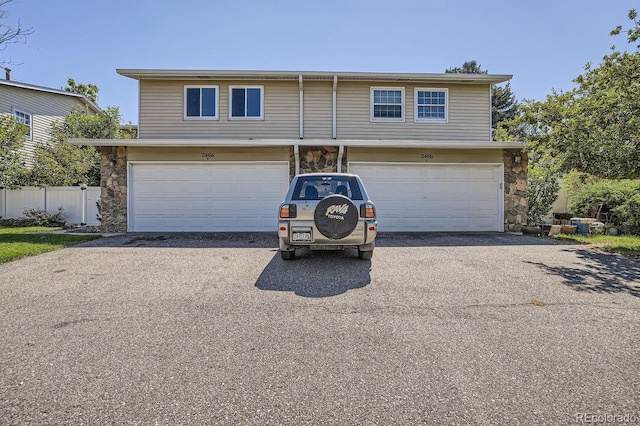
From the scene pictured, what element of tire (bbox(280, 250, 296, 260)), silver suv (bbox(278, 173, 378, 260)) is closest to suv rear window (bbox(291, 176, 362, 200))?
silver suv (bbox(278, 173, 378, 260))

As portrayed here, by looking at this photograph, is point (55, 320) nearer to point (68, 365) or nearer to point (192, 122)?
point (68, 365)

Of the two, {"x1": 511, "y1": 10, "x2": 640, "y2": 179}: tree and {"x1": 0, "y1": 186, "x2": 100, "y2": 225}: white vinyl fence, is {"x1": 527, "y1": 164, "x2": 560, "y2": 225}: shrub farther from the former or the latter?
{"x1": 0, "y1": 186, "x2": 100, "y2": 225}: white vinyl fence

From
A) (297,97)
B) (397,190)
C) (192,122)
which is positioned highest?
(297,97)

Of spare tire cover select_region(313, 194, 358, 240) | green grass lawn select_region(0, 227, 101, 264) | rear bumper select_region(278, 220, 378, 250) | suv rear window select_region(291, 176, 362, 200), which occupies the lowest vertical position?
green grass lawn select_region(0, 227, 101, 264)

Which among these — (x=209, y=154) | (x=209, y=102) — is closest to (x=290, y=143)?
(x=209, y=154)

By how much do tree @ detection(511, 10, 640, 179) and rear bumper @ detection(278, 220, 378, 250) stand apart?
21.6 ft

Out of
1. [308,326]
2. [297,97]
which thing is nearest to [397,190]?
[297,97]

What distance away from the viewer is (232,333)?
330cm

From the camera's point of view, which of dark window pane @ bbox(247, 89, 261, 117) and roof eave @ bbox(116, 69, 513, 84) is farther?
dark window pane @ bbox(247, 89, 261, 117)

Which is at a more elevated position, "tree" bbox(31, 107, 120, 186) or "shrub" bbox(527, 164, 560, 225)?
"tree" bbox(31, 107, 120, 186)

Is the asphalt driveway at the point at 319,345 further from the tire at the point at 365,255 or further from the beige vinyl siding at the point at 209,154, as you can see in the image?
the beige vinyl siding at the point at 209,154

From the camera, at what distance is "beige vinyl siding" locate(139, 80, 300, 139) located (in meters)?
12.0

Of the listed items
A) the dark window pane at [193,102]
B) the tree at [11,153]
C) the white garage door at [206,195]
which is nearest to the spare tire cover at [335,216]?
the white garage door at [206,195]

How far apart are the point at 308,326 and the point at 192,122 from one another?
10.6 meters
